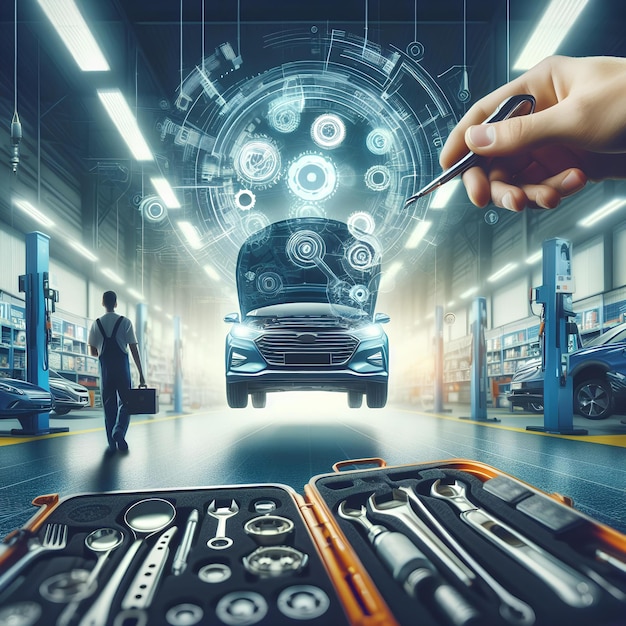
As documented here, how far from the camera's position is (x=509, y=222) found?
11.8 meters

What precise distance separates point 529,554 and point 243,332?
193cm

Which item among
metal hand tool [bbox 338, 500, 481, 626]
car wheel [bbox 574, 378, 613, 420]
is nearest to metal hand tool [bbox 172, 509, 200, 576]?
metal hand tool [bbox 338, 500, 481, 626]

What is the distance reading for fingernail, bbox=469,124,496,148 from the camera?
3.45 ft

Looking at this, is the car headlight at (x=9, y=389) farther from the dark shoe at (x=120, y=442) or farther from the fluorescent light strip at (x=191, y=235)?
the fluorescent light strip at (x=191, y=235)

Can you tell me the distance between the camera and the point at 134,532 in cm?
A: 129

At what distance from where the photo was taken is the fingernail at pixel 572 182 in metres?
1.28

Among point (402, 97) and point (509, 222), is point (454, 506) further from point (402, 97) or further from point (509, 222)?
point (509, 222)

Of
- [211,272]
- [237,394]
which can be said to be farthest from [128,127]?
[237,394]

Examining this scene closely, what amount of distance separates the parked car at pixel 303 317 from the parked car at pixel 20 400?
3300 millimetres

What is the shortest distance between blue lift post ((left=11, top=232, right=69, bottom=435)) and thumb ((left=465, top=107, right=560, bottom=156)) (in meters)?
5.14

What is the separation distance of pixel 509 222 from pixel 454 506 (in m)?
11.7

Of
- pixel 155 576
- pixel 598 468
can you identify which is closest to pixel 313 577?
pixel 155 576

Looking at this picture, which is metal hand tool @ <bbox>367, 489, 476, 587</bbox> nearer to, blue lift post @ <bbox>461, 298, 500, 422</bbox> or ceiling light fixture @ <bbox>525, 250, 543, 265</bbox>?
blue lift post @ <bbox>461, 298, 500, 422</bbox>

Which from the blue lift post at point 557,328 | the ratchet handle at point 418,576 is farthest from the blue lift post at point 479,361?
the ratchet handle at point 418,576
